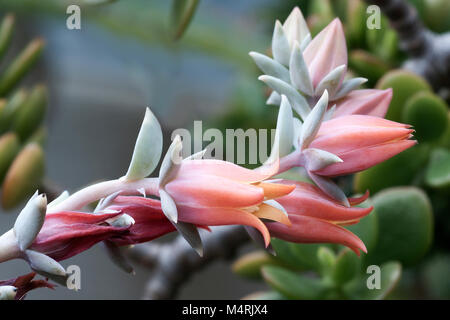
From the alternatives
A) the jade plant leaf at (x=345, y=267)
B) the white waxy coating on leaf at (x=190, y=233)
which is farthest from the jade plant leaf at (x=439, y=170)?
the white waxy coating on leaf at (x=190, y=233)

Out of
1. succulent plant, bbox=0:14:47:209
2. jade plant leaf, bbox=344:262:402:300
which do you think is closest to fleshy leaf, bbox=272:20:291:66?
jade plant leaf, bbox=344:262:402:300

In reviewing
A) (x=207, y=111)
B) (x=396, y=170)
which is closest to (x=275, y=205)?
(x=396, y=170)

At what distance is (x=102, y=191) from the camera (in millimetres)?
279

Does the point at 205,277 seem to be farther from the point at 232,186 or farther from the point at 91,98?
the point at 232,186

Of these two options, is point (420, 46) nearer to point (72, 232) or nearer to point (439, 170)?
point (439, 170)

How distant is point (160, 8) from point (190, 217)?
3.45ft

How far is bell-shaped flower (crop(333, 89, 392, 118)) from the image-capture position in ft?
1.13

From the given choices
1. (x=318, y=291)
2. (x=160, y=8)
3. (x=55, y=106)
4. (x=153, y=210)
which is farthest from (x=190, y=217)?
(x=55, y=106)

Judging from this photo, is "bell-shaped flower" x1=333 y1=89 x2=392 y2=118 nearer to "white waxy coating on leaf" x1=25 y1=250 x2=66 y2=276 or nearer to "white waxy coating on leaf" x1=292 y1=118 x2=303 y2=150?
"white waxy coating on leaf" x1=292 y1=118 x2=303 y2=150

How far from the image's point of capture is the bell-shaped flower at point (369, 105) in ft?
1.13

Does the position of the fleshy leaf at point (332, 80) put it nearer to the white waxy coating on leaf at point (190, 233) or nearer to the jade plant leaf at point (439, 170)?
the white waxy coating on leaf at point (190, 233)

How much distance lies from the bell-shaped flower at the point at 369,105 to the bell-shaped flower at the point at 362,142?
46 millimetres

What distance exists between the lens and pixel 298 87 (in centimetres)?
35

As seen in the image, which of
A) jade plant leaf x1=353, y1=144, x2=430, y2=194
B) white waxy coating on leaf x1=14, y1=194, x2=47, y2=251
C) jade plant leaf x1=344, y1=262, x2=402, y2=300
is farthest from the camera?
jade plant leaf x1=353, y1=144, x2=430, y2=194
